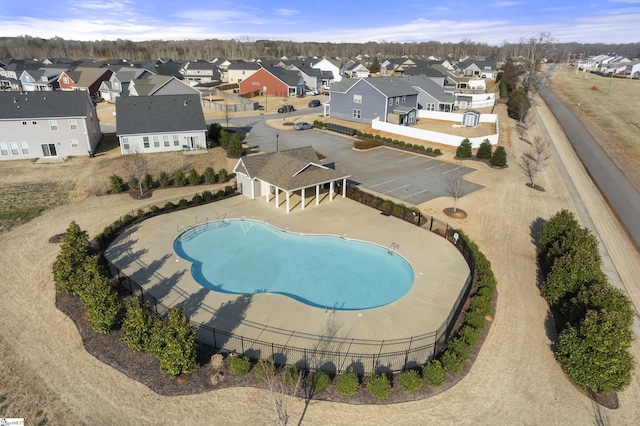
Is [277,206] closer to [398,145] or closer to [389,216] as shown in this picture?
[389,216]

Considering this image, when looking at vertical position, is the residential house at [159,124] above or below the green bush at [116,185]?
above

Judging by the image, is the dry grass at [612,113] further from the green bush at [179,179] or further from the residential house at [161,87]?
the residential house at [161,87]

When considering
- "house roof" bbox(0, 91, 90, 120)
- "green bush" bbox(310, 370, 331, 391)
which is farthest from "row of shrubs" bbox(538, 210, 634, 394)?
"house roof" bbox(0, 91, 90, 120)

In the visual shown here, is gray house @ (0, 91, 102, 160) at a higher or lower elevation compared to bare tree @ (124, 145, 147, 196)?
higher

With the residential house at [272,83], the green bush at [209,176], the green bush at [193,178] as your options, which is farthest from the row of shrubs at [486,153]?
the residential house at [272,83]

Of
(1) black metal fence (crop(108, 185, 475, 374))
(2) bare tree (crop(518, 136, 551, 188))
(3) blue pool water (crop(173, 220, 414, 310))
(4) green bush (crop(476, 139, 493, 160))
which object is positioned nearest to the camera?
(1) black metal fence (crop(108, 185, 475, 374))

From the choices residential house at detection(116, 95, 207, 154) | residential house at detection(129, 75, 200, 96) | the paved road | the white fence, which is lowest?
the paved road

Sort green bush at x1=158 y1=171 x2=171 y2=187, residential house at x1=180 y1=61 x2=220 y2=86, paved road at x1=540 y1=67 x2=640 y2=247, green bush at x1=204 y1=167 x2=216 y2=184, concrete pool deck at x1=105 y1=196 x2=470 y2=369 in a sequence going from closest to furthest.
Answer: concrete pool deck at x1=105 y1=196 x2=470 y2=369
paved road at x1=540 y1=67 x2=640 y2=247
green bush at x1=158 y1=171 x2=171 y2=187
green bush at x1=204 y1=167 x2=216 y2=184
residential house at x1=180 y1=61 x2=220 y2=86

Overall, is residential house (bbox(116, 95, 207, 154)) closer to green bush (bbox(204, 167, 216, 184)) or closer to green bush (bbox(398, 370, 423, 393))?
green bush (bbox(204, 167, 216, 184))
